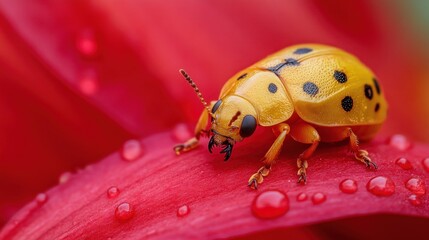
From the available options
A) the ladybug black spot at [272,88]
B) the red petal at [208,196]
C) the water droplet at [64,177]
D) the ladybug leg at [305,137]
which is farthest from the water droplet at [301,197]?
the water droplet at [64,177]

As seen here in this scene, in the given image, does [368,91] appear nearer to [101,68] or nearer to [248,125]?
[248,125]

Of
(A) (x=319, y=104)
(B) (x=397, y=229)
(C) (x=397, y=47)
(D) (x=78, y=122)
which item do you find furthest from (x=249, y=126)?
(C) (x=397, y=47)

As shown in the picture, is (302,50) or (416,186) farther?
(302,50)

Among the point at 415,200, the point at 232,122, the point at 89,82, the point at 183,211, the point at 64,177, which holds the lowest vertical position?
the point at 415,200

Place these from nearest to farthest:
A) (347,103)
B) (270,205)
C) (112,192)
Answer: (270,205)
(112,192)
(347,103)

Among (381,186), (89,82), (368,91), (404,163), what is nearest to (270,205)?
(381,186)

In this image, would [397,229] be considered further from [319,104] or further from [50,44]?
[50,44]
